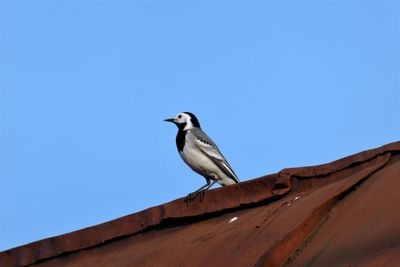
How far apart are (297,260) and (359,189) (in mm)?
742

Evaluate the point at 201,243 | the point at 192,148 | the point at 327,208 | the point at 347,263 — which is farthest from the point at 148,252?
the point at 192,148

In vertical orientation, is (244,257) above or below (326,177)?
below

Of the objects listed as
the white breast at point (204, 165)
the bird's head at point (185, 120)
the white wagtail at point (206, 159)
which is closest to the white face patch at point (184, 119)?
the bird's head at point (185, 120)

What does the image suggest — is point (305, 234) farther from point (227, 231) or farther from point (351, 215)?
point (227, 231)

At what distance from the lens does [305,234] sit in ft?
16.4

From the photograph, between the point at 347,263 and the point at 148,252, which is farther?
the point at 148,252

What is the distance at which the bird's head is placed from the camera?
1316cm

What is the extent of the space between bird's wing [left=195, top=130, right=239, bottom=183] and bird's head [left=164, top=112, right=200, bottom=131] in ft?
2.96

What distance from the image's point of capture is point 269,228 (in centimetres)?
544

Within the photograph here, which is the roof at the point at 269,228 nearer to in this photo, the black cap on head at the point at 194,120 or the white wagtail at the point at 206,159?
the white wagtail at the point at 206,159

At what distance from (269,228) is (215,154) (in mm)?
6546

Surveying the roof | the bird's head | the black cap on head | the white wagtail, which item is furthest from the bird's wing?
the roof

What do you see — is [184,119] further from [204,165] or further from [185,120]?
[204,165]

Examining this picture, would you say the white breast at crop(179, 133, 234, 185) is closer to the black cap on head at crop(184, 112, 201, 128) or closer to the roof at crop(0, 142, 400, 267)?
the black cap on head at crop(184, 112, 201, 128)
